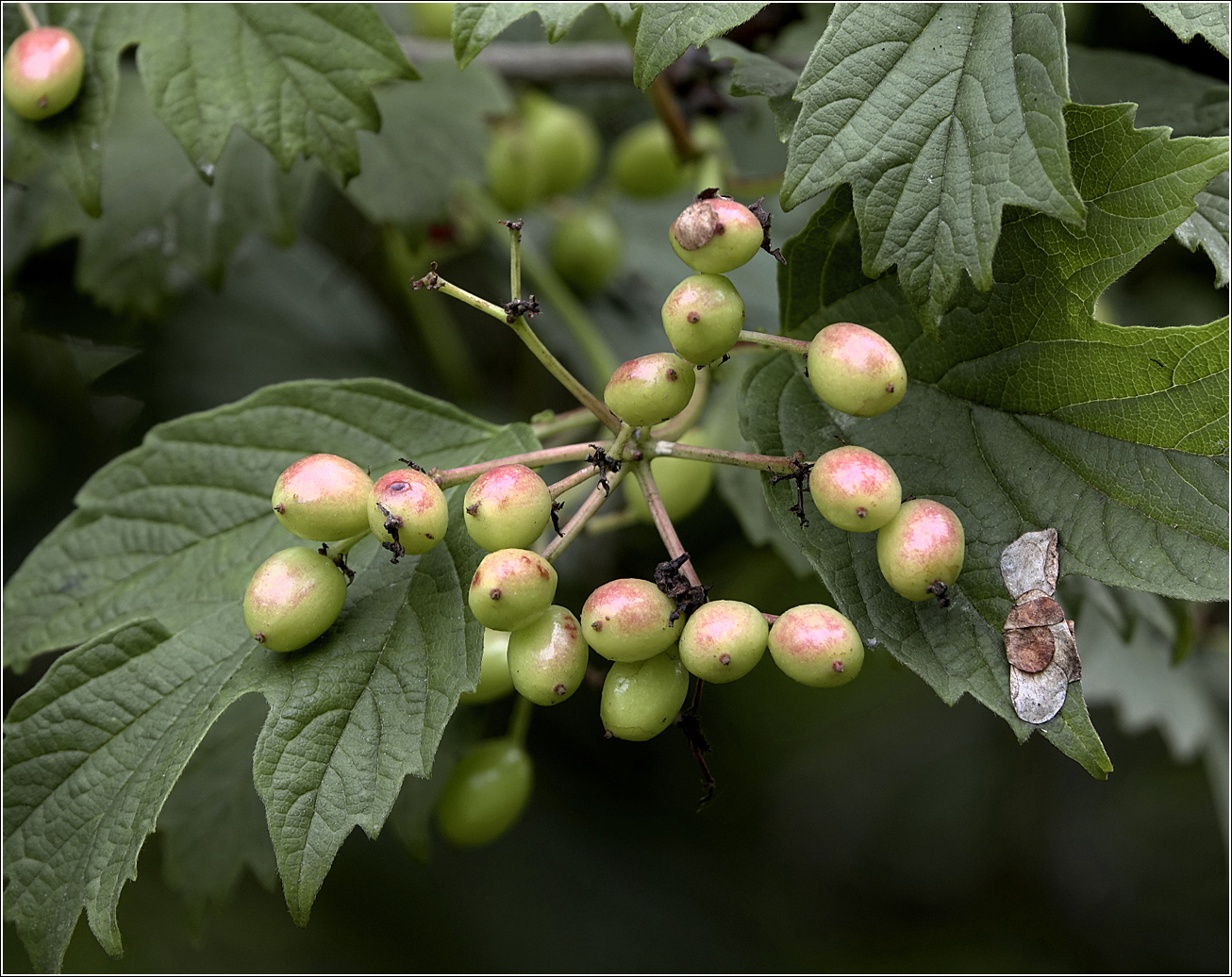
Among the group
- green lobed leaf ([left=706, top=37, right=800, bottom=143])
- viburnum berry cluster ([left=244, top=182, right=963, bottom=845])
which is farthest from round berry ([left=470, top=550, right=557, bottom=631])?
green lobed leaf ([left=706, top=37, right=800, bottom=143])

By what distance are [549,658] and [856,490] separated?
35cm

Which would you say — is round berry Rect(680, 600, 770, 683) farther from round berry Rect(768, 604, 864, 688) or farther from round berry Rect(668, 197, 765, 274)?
round berry Rect(668, 197, 765, 274)

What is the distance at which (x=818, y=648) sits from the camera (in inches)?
36.9

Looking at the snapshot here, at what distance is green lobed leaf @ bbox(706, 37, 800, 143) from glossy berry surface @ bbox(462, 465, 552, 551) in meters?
0.51

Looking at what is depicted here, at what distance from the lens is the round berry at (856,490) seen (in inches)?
37.9

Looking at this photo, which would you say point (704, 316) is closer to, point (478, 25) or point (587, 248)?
point (478, 25)

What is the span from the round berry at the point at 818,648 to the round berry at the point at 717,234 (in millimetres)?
365

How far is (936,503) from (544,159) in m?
1.51

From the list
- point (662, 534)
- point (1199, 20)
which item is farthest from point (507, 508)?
point (1199, 20)

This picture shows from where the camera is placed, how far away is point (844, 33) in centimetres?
111

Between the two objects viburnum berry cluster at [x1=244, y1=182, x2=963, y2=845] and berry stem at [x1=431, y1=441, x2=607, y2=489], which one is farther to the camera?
berry stem at [x1=431, y1=441, x2=607, y2=489]

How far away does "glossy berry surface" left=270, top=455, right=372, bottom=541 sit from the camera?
3.23 feet

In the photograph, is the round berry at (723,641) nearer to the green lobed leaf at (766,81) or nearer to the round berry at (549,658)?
the round berry at (549,658)

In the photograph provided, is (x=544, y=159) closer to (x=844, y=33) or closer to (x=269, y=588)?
(x=844, y=33)
